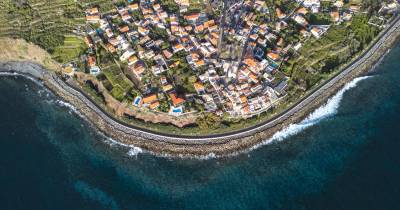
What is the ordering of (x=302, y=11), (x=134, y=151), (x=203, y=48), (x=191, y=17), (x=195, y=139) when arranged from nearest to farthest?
(x=134, y=151) → (x=195, y=139) → (x=203, y=48) → (x=191, y=17) → (x=302, y=11)

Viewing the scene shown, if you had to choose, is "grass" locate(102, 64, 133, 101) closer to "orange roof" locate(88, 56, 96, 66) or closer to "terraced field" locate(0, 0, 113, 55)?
"orange roof" locate(88, 56, 96, 66)

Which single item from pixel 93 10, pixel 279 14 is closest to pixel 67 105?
pixel 93 10

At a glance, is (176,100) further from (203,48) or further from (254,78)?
(254,78)

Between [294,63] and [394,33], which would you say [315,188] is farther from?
[394,33]

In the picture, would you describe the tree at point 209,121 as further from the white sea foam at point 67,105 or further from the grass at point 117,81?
the white sea foam at point 67,105

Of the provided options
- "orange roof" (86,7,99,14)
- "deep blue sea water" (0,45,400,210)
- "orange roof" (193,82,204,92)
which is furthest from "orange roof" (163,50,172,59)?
"deep blue sea water" (0,45,400,210)

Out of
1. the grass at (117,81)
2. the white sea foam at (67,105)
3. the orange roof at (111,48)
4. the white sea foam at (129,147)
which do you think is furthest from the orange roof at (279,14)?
the white sea foam at (67,105)

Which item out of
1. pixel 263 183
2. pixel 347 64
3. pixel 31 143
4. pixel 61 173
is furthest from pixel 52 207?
pixel 347 64
